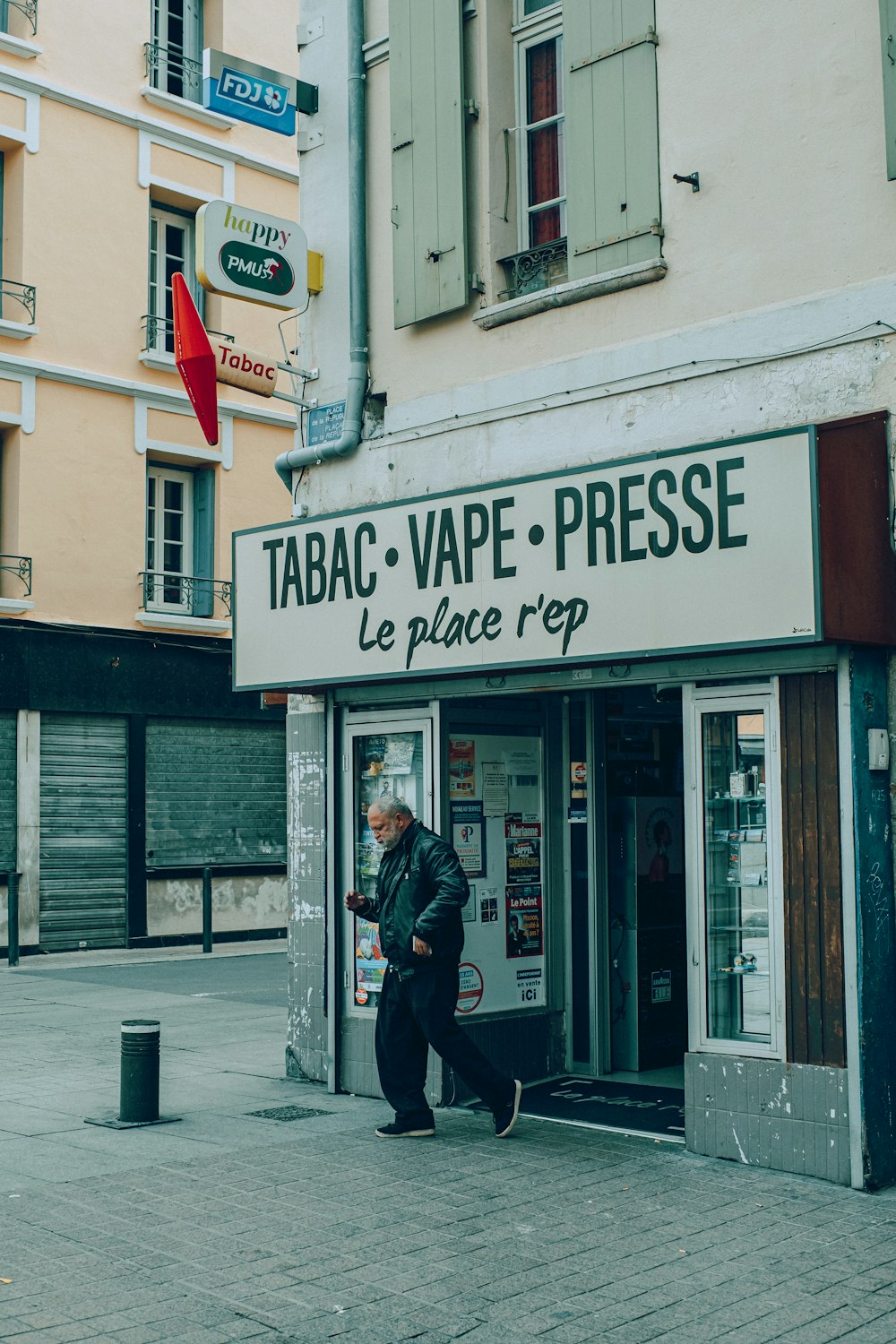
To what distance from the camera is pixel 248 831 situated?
20.3 m

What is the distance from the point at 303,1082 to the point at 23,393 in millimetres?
11449

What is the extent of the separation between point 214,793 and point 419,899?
12.6 m

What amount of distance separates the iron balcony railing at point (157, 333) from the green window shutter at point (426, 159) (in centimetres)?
1069

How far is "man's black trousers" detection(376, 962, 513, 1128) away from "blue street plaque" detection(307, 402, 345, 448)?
353 centimetres

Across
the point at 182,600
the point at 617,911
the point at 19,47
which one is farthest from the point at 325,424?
the point at 19,47

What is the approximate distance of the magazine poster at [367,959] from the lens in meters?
9.02

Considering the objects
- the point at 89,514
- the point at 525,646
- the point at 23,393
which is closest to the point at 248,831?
the point at 89,514

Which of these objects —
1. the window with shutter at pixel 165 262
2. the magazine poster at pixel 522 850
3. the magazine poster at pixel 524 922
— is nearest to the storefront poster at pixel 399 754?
the magazine poster at pixel 522 850

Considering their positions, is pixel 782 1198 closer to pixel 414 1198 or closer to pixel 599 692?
pixel 414 1198

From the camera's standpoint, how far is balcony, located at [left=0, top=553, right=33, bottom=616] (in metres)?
17.8

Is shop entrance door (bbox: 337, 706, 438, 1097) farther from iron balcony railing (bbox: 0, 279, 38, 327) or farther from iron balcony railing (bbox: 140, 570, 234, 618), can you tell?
iron balcony railing (bbox: 0, 279, 38, 327)

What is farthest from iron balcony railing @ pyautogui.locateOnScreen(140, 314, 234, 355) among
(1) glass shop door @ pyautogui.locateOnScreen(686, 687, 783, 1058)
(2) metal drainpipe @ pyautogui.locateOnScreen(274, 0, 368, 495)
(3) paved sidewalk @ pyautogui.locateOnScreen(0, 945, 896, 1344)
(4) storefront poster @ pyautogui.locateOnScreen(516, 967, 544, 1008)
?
(1) glass shop door @ pyautogui.locateOnScreen(686, 687, 783, 1058)

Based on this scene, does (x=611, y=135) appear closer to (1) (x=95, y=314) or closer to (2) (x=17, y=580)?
(2) (x=17, y=580)

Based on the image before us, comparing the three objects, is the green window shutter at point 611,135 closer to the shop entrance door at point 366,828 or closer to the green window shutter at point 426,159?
the green window shutter at point 426,159
